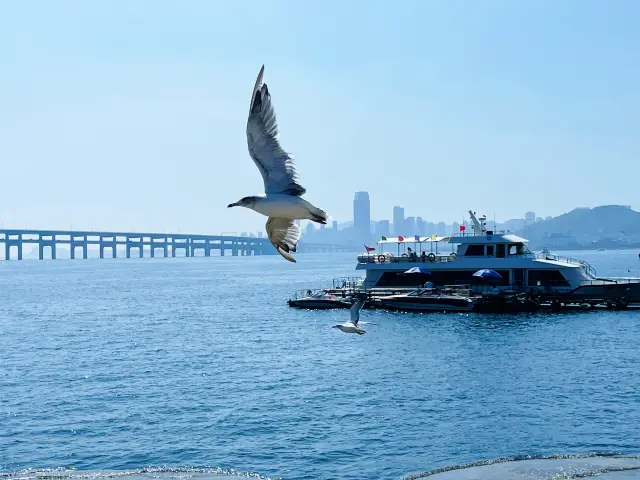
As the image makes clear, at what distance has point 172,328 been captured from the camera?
5897 cm

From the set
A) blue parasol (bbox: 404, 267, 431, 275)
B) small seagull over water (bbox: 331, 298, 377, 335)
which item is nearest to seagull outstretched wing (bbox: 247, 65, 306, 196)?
small seagull over water (bbox: 331, 298, 377, 335)

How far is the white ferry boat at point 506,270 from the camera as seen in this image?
60156 mm

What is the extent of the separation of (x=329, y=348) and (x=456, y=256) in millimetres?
Result: 21007

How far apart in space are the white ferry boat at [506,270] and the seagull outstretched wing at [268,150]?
51659 mm

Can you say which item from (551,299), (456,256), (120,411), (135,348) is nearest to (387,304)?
(456,256)

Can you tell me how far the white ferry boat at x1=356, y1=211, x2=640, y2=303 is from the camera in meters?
60.2

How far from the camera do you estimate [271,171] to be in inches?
316

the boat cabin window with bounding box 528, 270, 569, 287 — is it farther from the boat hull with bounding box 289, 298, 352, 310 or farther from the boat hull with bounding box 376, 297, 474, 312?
the boat hull with bounding box 289, 298, 352, 310

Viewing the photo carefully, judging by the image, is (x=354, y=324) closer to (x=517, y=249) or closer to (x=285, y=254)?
(x=285, y=254)

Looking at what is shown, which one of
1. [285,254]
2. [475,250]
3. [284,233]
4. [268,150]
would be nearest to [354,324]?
[284,233]

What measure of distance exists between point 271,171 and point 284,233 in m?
0.86

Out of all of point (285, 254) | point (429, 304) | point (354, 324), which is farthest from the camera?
point (429, 304)

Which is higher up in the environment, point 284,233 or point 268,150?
point 268,150

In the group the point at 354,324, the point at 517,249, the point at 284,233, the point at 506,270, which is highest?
the point at 517,249
